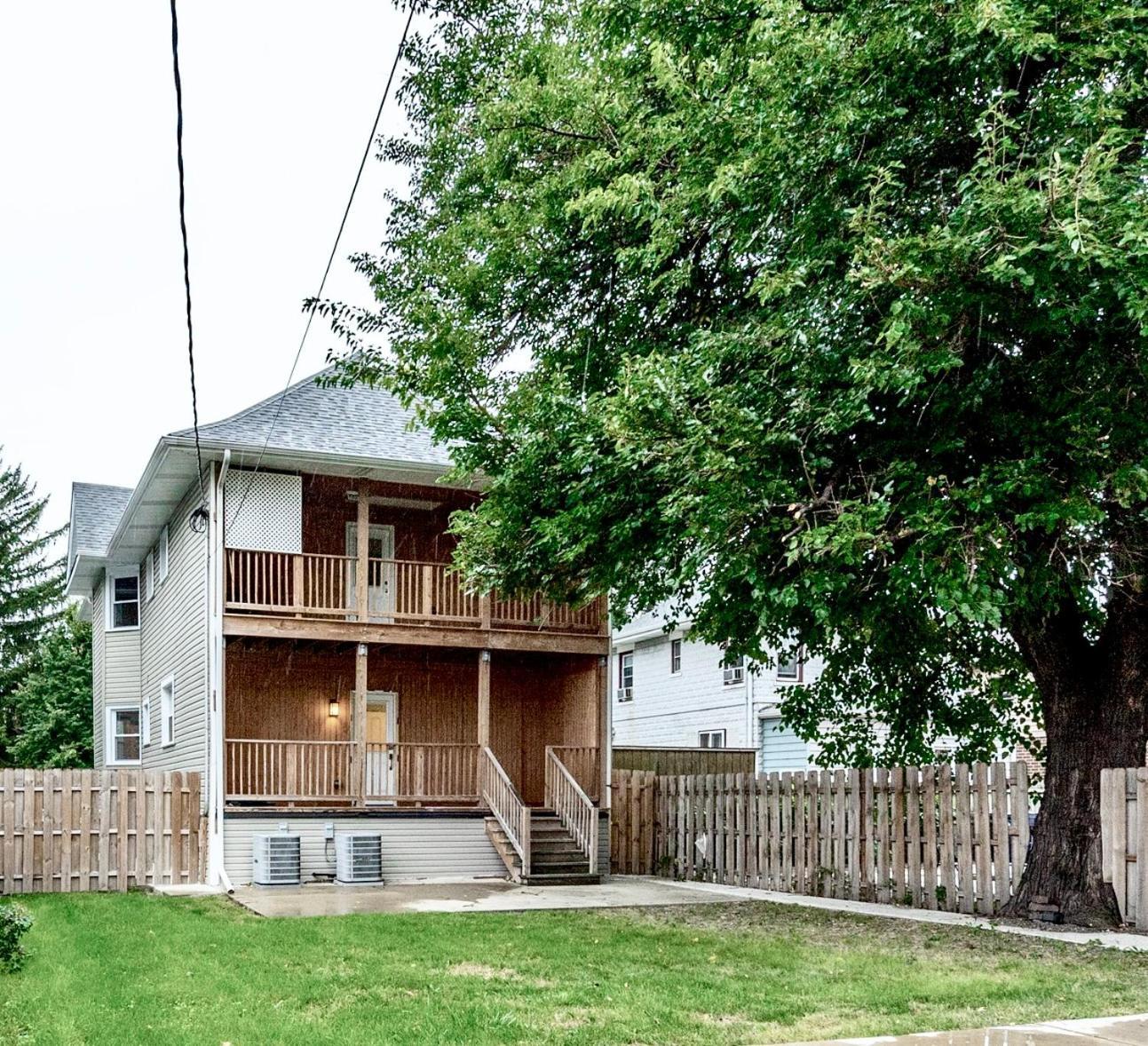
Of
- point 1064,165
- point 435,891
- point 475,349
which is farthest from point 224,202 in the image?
point 435,891

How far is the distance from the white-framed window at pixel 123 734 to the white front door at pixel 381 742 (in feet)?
29.7

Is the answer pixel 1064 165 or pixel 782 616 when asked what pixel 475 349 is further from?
pixel 1064 165

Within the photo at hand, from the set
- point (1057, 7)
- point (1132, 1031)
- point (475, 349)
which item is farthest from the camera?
point (475, 349)

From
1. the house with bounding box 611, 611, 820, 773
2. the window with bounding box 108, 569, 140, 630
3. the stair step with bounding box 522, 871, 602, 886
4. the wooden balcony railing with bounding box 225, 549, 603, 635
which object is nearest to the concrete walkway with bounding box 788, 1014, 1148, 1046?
the stair step with bounding box 522, 871, 602, 886

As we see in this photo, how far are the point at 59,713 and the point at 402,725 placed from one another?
64.1ft

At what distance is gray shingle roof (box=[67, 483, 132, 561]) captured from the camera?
1171 inches

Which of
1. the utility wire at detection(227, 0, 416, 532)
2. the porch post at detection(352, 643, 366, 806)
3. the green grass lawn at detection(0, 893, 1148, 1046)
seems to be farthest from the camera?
the porch post at detection(352, 643, 366, 806)

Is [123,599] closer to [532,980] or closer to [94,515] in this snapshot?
[94,515]

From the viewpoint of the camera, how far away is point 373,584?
21.7 meters

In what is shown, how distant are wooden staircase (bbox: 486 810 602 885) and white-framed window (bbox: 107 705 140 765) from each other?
12.3 metres

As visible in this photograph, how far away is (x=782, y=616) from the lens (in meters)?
11.5

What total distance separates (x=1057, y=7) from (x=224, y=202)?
6930mm

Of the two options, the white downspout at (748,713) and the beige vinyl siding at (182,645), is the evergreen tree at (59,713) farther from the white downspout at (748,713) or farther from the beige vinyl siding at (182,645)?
the white downspout at (748,713)

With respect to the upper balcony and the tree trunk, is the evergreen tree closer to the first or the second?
the upper balcony
